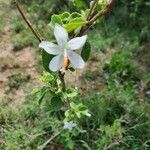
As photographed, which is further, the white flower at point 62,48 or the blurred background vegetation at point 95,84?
the blurred background vegetation at point 95,84

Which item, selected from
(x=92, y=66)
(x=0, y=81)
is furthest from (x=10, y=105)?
(x=92, y=66)

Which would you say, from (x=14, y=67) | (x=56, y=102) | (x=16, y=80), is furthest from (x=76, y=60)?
(x=14, y=67)

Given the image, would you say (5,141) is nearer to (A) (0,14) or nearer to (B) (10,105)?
(B) (10,105)

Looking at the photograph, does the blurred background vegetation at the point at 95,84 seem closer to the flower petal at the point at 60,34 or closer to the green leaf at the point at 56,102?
the green leaf at the point at 56,102

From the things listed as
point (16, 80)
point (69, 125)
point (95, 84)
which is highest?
point (16, 80)

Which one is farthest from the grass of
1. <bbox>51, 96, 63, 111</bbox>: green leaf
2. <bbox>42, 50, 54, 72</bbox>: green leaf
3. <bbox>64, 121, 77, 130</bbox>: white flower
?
<bbox>42, 50, 54, 72</bbox>: green leaf

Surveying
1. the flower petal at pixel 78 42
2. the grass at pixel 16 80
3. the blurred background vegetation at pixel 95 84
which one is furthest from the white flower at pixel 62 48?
the grass at pixel 16 80

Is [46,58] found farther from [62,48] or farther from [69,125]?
[69,125]
